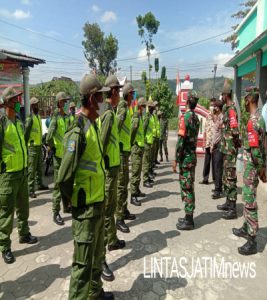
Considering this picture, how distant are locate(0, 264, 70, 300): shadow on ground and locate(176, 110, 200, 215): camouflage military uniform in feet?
7.26

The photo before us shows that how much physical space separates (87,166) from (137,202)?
381 cm

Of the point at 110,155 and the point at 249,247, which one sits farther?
the point at 249,247

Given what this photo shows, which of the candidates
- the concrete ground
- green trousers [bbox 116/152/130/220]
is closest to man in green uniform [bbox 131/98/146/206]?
the concrete ground

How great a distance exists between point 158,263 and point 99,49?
48483 millimetres

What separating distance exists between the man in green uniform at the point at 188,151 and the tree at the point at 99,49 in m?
44.9

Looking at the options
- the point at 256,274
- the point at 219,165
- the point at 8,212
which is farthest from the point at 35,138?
the point at 256,274

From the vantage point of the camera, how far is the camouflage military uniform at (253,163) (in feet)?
12.8

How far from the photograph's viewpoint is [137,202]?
6.14m

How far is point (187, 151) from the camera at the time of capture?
4.71 meters

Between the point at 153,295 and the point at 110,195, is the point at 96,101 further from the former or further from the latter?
the point at 153,295

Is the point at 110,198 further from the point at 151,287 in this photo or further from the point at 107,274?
the point at 151,287

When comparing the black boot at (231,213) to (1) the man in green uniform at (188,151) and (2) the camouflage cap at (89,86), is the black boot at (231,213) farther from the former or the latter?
(2) the camouflage cap at (89,86)

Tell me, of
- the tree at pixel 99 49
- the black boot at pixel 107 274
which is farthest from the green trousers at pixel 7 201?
the tree at pixel 99 49

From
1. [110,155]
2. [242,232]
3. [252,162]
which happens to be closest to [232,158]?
[252,162]
